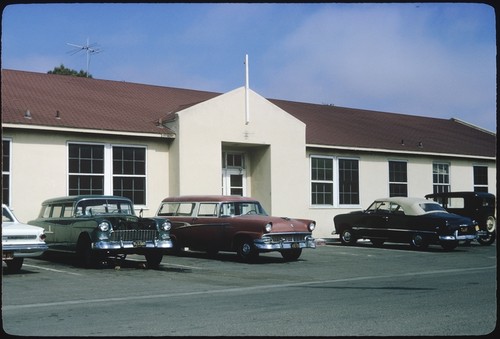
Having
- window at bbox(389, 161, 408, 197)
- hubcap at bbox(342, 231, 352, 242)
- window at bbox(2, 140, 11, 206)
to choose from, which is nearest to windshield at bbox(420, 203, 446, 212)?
hubcap at bbox(342, 231, 352, 242)

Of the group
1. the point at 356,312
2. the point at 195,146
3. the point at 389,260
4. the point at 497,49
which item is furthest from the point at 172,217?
the point at 497,49

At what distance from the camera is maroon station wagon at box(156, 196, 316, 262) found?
17.3 meters

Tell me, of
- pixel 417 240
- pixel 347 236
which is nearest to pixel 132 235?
pixel 417 240

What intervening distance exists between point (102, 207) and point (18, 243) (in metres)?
3.13

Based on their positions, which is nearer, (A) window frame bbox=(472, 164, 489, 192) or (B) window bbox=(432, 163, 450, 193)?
(B) window bbox=(432, 163, 450, 193)

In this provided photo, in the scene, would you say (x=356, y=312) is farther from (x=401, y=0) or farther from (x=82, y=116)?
(x=82, y=116)

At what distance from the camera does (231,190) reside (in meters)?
25.6

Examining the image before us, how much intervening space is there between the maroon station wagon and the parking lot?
0.47 meters

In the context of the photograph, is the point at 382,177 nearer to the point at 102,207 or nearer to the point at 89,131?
the point at 89,131

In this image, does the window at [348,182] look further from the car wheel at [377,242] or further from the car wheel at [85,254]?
the car wheel at [85,254]

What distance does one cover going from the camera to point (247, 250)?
57.2 ft

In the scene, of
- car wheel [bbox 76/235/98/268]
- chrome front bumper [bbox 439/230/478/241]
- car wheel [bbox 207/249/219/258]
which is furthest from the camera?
chrome front bumper [bbox 439/230/478/241]

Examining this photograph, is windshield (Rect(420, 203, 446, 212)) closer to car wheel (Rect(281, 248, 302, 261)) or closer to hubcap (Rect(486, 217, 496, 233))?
hubcap (Rect(486, 217, 496, 233))

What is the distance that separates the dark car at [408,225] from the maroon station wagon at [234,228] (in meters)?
5.07
